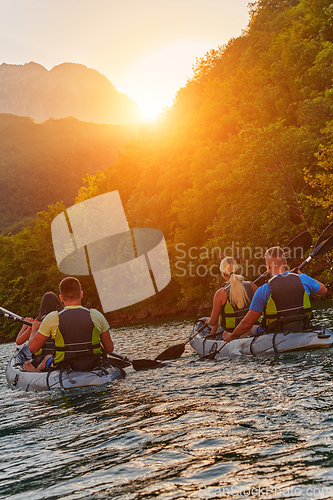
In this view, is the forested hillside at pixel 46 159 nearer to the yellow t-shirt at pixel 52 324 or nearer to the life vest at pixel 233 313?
the life vest at pixel 233 313

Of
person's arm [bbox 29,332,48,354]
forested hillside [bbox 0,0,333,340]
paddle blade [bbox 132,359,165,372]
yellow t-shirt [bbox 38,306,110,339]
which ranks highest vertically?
forested hillside [bbox 0,0,333,340]

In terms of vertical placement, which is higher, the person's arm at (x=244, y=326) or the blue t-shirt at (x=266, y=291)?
the blue t-shirt at (x=266, y=291)

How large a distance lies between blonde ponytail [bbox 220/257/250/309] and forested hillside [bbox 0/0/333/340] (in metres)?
11.4

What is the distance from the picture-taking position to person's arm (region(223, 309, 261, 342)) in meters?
7.36

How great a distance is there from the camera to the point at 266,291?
698cm

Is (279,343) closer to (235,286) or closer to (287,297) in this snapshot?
(287,297)

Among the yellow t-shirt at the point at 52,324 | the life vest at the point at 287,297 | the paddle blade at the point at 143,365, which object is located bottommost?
the paddle blade at the point at 143,365

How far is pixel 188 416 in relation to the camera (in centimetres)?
466

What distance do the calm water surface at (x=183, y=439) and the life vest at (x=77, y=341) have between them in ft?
1.52

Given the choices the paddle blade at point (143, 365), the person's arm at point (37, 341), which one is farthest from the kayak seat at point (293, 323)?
the person's arm at point (37, 341)

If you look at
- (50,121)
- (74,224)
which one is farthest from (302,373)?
(50,121)

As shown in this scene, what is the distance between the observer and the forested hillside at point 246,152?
22688mm

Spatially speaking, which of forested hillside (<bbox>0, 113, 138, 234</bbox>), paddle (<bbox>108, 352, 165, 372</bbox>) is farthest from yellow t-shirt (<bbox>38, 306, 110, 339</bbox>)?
forested hillside (<bbox>0, 113, 138, 234</bbox>)

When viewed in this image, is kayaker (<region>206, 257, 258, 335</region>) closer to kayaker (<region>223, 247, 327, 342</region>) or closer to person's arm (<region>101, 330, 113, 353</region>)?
kayaker (<region>223, 247, 327, 342</region>)
